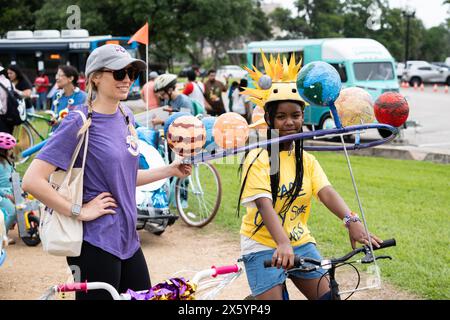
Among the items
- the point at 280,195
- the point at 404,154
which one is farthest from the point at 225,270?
the point at 404,154

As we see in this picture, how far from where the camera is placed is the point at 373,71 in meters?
18.6

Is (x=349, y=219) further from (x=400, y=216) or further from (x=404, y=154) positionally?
(x=404, y=154)

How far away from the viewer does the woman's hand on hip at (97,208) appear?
3.08 metres

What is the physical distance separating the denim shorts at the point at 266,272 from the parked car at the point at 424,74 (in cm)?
3938

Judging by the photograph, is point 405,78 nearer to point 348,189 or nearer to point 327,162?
point 327,162

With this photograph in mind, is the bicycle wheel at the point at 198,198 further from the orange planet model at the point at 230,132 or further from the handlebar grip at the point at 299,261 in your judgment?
the handlebar grip at the point at 299,261

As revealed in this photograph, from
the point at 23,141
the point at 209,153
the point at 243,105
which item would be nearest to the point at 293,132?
the point at 209,153

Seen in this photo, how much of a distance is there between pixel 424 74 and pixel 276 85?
39713 millimetres

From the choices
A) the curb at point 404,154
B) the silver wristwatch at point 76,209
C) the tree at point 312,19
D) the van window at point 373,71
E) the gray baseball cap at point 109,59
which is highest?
the tree at point 312,19

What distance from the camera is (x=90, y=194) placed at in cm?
314

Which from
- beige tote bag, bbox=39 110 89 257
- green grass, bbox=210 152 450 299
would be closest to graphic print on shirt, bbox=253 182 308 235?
beige tote bag, bbox=39 110 89 257

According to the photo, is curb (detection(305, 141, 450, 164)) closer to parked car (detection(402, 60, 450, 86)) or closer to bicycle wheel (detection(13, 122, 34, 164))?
bicycle wheel (detection(13, 122, 34, 164))

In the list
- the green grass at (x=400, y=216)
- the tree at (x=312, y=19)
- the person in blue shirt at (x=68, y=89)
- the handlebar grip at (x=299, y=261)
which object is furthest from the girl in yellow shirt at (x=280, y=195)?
the tree at (x=312, y=19)

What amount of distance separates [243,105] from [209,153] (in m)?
12.8
